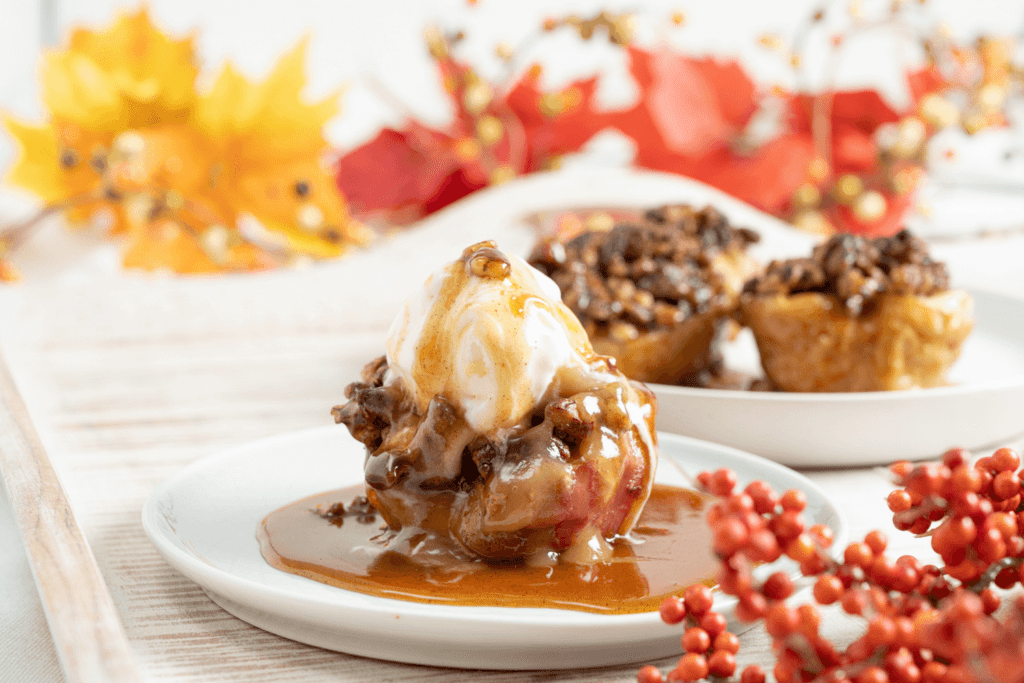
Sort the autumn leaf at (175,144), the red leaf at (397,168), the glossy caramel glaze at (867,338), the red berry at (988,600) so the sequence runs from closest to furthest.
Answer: the red berry at (988,600) → the glossy caramel glaze at (867,338) → the autumn leaf at (175,144) → the red leaf at (397,168)

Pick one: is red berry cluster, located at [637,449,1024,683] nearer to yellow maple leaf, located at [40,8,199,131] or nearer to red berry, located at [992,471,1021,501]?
red berry, located at [992,471,1021,501]

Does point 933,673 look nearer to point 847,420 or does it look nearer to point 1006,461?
point 1006,461

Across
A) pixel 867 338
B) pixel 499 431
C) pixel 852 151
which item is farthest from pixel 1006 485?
pixel 852 151

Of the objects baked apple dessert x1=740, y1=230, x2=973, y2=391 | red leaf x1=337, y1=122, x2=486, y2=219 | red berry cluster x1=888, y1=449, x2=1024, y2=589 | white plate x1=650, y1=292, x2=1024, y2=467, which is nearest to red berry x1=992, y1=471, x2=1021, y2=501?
red berry cluster x1=888, y1=449, x2=1024, y2=589

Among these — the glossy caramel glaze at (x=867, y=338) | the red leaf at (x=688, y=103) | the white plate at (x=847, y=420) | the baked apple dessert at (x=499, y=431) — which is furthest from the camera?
the red leaf at (x=688, y=103)

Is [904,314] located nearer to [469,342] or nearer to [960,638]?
[469,342]

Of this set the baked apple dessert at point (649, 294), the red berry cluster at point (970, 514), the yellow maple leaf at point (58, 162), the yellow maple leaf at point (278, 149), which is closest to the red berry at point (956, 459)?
the red berry cluster at point (970, 514)

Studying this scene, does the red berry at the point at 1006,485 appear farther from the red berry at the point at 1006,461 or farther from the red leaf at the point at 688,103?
the red leaf at the point at 688,103

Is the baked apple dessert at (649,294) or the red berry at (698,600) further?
the baked apple dessert at (649,294)

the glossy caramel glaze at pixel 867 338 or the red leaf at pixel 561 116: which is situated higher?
the red leaf at pixel 561 116
